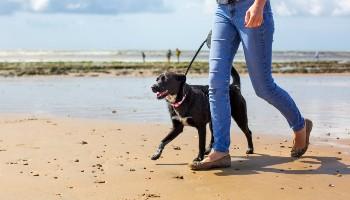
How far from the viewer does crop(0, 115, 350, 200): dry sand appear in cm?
445

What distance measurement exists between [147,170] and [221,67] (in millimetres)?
1137

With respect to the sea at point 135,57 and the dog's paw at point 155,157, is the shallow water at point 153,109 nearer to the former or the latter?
the dog's paw at point 155,157

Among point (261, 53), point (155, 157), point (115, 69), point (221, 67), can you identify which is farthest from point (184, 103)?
point (115, 69)

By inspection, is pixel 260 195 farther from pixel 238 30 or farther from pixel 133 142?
pixel 133 142

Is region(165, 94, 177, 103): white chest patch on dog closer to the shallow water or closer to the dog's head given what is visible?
the dog's head

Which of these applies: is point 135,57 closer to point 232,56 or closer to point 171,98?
point 171,98

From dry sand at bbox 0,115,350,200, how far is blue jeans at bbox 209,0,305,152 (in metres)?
0.52

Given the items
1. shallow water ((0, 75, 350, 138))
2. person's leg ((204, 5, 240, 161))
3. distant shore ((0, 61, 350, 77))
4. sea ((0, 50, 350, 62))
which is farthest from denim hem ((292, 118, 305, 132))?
sea ((0, 50, 350, 62))

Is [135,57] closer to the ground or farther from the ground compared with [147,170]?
closer to the ground

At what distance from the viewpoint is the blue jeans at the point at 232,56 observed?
5117mm

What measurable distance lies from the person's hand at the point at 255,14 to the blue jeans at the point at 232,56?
6.9 inches

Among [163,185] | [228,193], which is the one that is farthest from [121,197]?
[228,193]

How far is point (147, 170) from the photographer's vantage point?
17.7 feet

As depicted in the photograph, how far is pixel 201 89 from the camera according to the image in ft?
20.0
